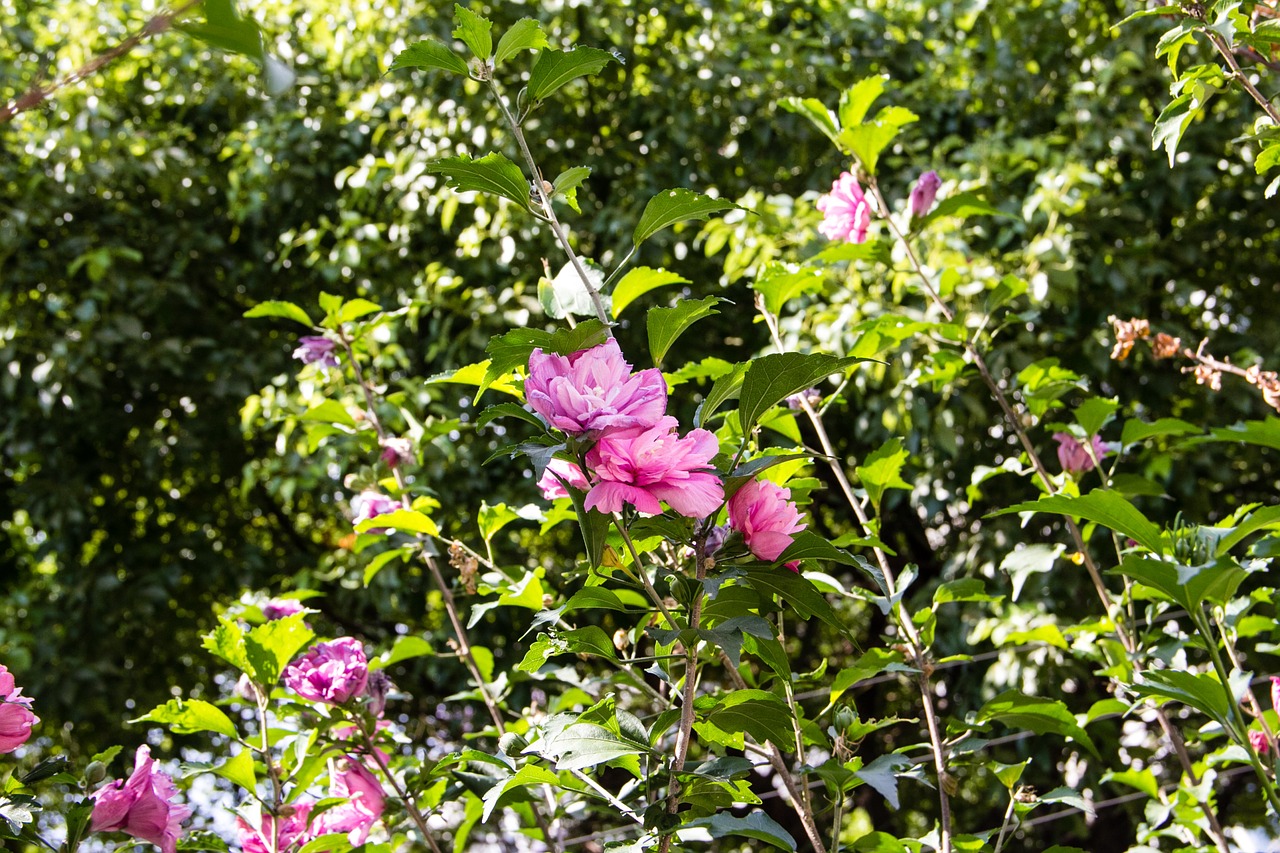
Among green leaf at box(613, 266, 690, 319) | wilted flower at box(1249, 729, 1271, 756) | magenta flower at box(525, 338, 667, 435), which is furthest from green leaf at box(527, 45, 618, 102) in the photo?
wilted flower at box(1249, 729, 1271, 756)

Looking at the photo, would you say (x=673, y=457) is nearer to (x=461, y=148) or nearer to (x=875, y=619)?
(x=461, y=148)

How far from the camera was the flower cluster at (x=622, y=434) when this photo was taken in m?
0.81

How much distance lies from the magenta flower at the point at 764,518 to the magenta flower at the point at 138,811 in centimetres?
70

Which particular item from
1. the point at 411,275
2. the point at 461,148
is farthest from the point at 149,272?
the point at 461,148

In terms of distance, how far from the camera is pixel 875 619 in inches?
173

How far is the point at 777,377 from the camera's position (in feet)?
2.85

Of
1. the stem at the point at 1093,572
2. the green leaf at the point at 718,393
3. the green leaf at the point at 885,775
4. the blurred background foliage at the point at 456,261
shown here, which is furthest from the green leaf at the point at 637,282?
the blurred background foliage at the point at 456,261

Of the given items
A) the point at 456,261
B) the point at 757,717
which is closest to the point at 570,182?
the point at 757,717

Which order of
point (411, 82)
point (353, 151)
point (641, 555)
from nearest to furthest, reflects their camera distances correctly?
point (641, 555) < point (411, 82) < point (353, 151)

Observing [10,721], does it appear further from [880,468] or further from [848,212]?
[848,212]

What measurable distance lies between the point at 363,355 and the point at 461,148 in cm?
186

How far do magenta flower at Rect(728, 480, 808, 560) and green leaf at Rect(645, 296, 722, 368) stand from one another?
14cm

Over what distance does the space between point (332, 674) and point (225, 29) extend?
3.50ft

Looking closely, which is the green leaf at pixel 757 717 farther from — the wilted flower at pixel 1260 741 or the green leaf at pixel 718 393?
the wilted flower at pixel 1260 741
